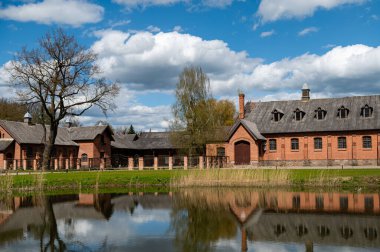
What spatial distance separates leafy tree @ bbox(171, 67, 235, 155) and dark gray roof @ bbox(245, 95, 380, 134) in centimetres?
547

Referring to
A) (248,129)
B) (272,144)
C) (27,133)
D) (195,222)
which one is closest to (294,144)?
(272,144)

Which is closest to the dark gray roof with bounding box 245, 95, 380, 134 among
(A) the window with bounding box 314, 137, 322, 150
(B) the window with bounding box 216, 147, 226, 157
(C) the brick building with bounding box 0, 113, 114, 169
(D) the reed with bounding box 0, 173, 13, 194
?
(A) the window with bounding box 314, 137, 322, 150

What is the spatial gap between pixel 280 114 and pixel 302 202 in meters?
28.4

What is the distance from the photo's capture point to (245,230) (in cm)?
1466

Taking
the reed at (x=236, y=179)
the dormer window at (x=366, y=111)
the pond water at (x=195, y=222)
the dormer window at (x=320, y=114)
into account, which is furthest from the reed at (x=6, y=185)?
the dormer window at (x=366, y=111)

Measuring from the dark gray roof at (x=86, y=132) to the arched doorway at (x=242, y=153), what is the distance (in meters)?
18.0

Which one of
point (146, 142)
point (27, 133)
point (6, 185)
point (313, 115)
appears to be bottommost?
point (6, 185)

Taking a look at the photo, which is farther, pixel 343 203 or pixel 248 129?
pixel 248 129

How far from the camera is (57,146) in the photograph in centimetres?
5188

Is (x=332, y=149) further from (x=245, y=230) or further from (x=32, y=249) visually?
(x=32, y=249)

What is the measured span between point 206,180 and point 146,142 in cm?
3345

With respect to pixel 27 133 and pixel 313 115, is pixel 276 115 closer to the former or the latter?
pixel 313 115

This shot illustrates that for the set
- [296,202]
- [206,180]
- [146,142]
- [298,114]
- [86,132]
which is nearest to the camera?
[296,202]

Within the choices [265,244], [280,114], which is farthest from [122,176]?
[280,114]
